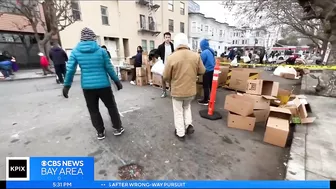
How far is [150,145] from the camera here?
112 inches

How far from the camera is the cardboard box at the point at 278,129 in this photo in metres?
2.78

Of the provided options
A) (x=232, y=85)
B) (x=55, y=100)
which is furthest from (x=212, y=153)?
(x=55, y=100)

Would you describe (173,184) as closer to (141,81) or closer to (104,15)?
(141,81)

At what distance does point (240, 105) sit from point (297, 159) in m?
1.24

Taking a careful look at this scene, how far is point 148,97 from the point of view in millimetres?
5738

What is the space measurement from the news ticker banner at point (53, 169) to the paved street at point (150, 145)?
16 centimetres

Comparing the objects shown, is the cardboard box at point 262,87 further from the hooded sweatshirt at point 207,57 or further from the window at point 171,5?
the window at point 171,5

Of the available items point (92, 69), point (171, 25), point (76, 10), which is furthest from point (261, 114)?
point (171, 25)

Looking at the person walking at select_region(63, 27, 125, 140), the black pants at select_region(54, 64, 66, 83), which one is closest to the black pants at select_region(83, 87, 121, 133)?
the person walking at select_region(63, 27, 125, 140)

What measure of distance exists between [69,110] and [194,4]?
33.1 m

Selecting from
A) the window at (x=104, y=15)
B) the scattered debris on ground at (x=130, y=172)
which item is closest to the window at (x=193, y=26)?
the window at (x=104, y=15)

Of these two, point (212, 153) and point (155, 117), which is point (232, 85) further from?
point (212, 153)

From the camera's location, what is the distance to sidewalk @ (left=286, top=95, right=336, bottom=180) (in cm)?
212

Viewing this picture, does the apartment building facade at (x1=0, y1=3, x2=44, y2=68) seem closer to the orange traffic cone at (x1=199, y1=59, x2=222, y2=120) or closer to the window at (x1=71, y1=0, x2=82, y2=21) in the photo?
the window at (x1=71, y1=0, x2=82, y2=21)
